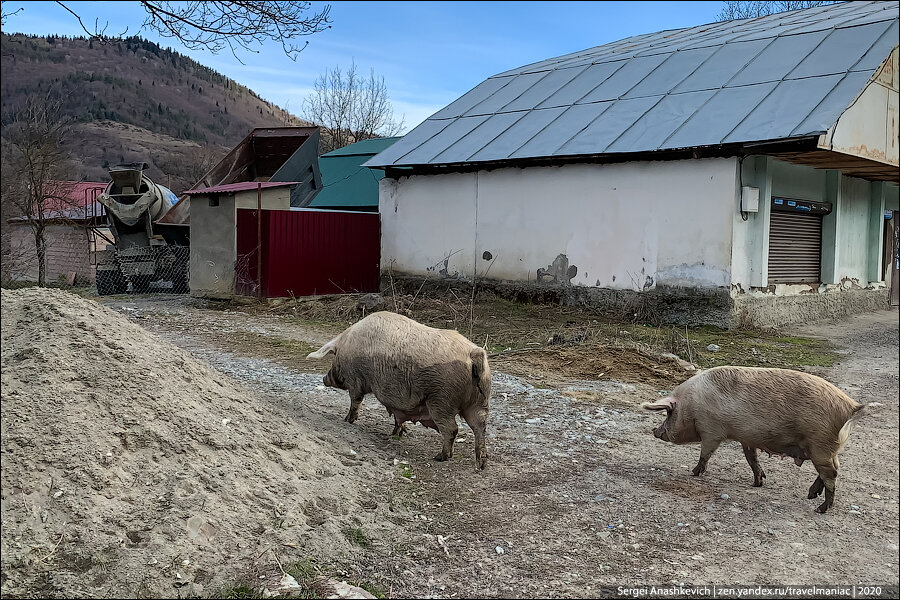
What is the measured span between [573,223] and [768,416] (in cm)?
997

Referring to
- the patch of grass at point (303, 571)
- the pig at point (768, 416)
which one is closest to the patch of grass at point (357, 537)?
the patch of grass at point (303, 571)

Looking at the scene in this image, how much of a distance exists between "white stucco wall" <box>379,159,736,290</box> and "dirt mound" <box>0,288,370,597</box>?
9461 millimetres

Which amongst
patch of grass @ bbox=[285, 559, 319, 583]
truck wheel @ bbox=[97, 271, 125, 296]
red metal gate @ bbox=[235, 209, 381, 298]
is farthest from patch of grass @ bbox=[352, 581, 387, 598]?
truck wheel @ bbox=[97, 271, 125, 296]

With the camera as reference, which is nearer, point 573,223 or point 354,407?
point 354,407

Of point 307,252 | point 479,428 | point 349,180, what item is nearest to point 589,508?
point 479,428

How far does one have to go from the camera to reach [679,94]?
14.9m

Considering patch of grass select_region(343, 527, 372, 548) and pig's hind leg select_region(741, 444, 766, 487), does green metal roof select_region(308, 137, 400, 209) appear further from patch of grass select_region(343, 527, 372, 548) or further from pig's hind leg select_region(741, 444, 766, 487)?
patch of grass select_region(343, 527, 372, 548)

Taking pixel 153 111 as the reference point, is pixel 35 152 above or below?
below

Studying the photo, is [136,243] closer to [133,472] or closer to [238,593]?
[133,472]

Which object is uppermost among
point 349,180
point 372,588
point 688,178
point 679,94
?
point 679,94

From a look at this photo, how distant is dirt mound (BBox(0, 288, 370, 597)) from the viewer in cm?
342

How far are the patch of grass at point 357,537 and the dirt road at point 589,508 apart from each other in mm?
64

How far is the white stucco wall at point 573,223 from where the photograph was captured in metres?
12.8

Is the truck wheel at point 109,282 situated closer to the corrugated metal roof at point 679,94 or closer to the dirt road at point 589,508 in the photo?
the corrugated metal roof at point 679,94
